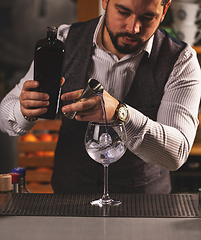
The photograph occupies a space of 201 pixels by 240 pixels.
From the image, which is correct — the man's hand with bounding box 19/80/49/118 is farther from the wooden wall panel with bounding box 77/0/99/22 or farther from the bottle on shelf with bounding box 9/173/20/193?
the wooden wall panel with bounding box 77/0/99/22

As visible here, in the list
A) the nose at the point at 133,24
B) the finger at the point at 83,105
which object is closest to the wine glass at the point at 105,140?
the finger at the point at 83,105

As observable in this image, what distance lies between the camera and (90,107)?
1020mm

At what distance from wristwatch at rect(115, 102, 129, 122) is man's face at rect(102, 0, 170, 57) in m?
0.34

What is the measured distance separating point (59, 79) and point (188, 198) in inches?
21.6

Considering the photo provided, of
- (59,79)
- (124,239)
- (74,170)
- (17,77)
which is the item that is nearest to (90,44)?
(59,79)

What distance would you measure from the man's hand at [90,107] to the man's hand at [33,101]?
89mm

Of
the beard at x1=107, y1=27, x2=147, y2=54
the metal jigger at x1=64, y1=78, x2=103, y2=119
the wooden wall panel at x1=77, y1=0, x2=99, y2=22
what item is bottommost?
the metal jigger at x1=64, y1=78, x2=103, y2=119

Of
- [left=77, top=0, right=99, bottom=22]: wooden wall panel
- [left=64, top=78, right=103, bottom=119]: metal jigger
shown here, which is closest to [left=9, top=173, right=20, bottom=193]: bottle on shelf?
[left=64, top=78, right=103, bottom=119]: metal jigger

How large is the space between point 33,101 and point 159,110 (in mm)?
550

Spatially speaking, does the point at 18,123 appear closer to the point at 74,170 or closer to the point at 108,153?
the point at 74,170

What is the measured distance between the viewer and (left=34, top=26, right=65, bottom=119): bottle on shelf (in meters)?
1.02

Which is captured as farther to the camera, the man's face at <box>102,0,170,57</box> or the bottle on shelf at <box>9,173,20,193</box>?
the man's face at <box>102,0,170,57</box>

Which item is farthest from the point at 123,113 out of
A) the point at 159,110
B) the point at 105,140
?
the point at 159,110

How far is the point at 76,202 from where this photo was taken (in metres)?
0.94
